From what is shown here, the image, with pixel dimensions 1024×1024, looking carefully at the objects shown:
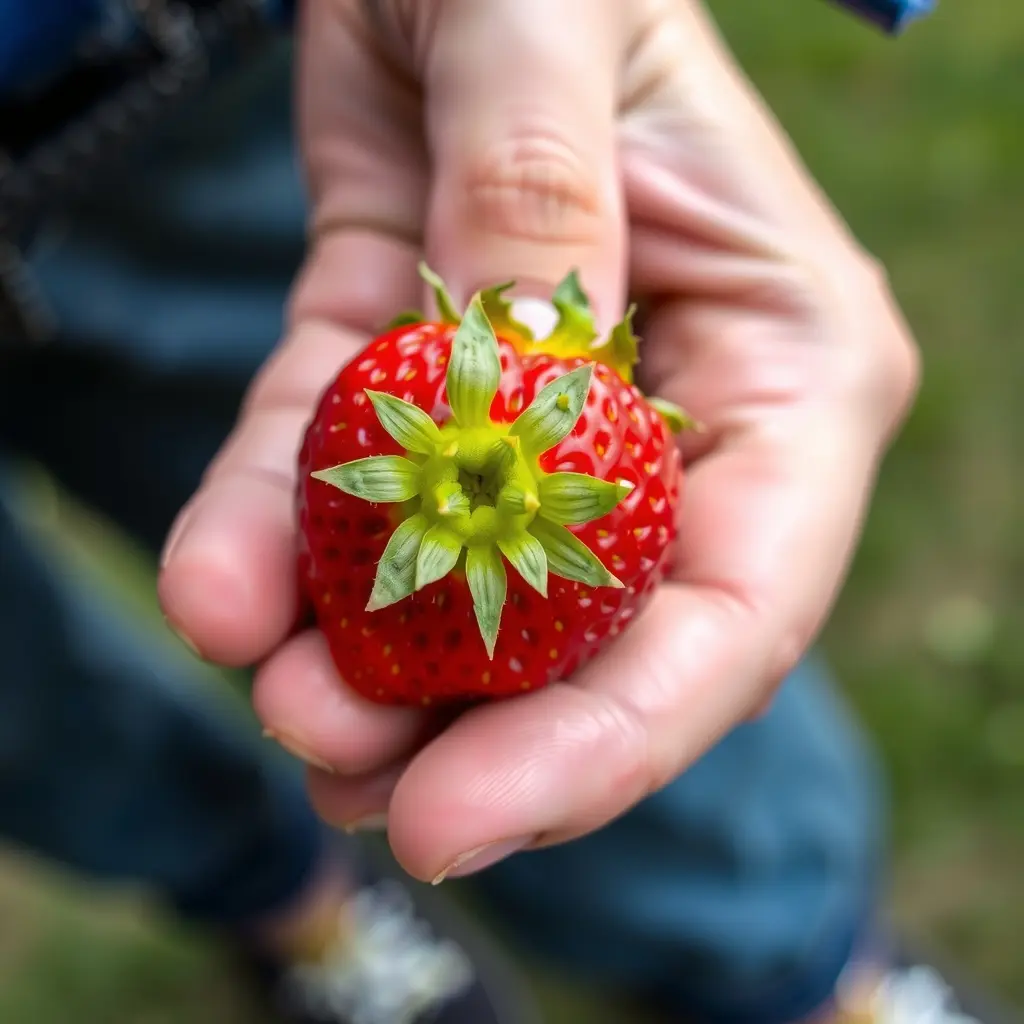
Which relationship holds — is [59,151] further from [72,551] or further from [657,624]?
[72,551]

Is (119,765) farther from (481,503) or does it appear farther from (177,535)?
(481,503)

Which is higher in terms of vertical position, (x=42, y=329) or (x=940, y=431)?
(x=42, y=329)

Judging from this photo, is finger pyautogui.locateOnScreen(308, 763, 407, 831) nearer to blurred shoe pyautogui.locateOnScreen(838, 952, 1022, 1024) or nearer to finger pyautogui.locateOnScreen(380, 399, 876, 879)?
finger pyautogui.locateOnScreen(380, 399, 876, 879)

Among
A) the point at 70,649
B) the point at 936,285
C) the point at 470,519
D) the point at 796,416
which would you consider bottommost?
the point at 936,285

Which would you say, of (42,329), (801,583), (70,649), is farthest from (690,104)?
(70,649)

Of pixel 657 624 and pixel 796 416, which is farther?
pixel 796 416

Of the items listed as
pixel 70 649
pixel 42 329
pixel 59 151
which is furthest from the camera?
pixel 70 649

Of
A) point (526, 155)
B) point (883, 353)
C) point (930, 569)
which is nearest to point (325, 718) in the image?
point (526, 155)
